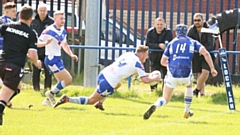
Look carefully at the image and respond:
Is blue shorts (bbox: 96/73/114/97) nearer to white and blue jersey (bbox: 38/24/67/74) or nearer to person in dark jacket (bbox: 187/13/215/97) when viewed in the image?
white and blue jersey (bbox: 38/24/67/74)

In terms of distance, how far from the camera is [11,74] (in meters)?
10.8

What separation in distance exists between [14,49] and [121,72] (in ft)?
7.57

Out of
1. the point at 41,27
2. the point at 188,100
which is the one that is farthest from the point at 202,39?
the point at 188,100

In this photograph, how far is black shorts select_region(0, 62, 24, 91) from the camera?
1083 cm

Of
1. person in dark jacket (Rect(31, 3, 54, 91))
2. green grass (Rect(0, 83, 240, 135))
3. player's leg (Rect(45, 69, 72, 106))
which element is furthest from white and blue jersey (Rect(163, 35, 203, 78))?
person in dark jacket (Rect(31, 3, 54, 91))

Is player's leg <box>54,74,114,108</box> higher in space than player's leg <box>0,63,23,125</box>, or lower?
lower

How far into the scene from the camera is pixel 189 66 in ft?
40.8

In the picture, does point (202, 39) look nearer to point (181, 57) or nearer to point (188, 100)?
point (188, 100)

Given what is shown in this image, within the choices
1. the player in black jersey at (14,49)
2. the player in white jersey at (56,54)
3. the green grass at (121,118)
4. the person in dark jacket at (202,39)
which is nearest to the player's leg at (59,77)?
the player in white jersey at (56,54)

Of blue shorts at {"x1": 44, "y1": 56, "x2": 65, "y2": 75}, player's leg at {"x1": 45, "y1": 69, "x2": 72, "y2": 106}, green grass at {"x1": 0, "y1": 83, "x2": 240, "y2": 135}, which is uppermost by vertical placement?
blue shorts at {"x1": 44, "y1": 56, "x2": 65, "y2": 75}

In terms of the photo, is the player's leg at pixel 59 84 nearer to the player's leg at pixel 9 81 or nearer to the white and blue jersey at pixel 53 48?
the white and blue jersey at pixel 53 48

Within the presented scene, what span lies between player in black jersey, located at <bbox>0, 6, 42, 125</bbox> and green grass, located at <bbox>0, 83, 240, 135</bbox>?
61 cm

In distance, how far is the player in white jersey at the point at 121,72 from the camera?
12.3 meters

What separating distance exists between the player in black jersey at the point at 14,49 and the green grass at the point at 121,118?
2.01ft
